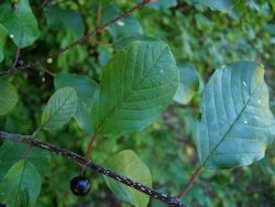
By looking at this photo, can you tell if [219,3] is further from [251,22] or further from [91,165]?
[251,22]

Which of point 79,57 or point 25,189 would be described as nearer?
point 25,189

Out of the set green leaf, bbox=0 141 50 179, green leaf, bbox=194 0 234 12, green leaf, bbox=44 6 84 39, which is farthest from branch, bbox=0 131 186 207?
green leaf, bbox=44 6 84 39

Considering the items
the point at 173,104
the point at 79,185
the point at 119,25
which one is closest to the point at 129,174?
the point at 79,185

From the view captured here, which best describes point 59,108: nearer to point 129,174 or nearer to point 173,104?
point 129,174

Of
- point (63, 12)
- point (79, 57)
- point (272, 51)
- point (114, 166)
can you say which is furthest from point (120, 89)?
point (272, 51)

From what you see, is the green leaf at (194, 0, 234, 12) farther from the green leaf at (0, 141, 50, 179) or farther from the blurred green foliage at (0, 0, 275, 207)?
the blurred green foliage at (0, 0, 275, 207)

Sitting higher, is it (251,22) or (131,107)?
(131,107)

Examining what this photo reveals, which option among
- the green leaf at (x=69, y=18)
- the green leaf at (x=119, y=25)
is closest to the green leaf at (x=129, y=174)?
the green leaf at (x=119, y=25)
